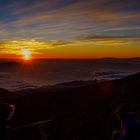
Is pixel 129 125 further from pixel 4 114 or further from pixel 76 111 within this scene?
pixel 76 111

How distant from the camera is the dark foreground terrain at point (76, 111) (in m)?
12.8

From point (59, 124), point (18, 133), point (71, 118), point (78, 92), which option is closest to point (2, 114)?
point (18, 133)

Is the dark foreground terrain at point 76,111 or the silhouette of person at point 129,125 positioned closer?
the silhouette of person at point 129,125

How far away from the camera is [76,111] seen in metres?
17.7

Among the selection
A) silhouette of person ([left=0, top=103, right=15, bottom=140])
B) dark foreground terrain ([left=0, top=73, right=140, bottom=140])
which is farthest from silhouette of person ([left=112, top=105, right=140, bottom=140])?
dark foreground terrain ([left=0, top=73, right=140, bottom=140])

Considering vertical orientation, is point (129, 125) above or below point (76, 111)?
above

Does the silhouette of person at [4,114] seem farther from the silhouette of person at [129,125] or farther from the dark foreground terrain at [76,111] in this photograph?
the dark foreground terrain at [76,111]

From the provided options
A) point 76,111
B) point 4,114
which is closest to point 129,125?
point 4,114

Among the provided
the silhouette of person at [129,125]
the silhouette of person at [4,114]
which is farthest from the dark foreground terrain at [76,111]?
the silhouette of person at [129,125]

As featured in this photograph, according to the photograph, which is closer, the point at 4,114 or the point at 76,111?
the point at 4,114

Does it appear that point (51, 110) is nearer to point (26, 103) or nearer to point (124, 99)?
point (26, 103)

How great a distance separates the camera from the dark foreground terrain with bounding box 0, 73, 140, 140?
12845 millimetres

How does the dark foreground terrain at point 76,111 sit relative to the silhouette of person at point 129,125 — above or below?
below

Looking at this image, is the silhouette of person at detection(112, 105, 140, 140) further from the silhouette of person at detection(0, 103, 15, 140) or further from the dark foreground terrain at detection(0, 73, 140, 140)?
the dark foreground terrain at detection(0, 73, 140, 140)
